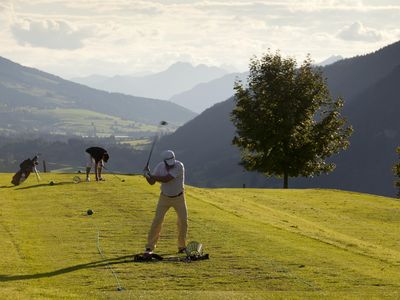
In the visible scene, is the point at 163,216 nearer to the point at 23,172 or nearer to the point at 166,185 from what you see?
the point at 166,185

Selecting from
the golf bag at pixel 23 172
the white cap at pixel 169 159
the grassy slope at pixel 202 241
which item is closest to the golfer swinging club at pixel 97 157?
the grassy slope at pixel 202 241

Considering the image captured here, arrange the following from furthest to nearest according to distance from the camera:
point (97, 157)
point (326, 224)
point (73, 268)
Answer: point (97, 157) < point (326, 224) < point (73, 268)

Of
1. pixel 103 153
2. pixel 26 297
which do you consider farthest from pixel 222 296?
pixel 103 153

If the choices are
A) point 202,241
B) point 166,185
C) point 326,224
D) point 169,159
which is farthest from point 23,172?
point 169,159

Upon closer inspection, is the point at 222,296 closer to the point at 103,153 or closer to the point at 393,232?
the point at 393,232

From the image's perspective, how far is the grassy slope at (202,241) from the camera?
64.1 feet

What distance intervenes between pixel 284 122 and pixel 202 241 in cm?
5468

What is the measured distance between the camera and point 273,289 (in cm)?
1956

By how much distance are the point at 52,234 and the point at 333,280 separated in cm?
1372

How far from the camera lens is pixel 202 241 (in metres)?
27.0

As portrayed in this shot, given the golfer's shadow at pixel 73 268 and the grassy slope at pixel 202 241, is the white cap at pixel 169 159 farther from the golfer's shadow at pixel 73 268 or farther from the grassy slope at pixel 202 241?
the golfer's shadow at pixel 73 268

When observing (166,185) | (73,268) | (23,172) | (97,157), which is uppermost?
(97,157)

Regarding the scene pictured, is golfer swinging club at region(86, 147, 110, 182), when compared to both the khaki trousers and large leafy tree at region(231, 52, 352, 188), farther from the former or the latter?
large leafy tree at region(231, 52, 352, 188)

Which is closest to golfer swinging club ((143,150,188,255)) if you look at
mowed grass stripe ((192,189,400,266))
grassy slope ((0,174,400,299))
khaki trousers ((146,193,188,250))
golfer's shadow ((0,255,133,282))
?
khaki trousers ((146,193,188,250))
